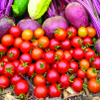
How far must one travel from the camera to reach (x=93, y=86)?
1.26 meters

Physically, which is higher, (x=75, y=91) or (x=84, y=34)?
(x=84, y=34)

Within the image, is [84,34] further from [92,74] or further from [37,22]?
[37,22]

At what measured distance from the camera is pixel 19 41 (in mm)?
1492

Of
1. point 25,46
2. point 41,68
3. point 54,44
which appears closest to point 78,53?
point 54,44

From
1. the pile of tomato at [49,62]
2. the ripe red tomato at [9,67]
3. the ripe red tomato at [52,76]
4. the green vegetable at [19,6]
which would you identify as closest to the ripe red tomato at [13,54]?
the pile of tomato at [49,62]

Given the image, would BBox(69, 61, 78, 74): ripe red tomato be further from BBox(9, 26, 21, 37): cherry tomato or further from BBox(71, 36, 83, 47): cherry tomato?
BBox(9, 26, 21, 37): cherry tomato

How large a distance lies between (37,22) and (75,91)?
86 cm

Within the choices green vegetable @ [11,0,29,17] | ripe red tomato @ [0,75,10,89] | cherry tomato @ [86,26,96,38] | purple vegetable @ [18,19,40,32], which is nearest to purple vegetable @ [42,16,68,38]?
purple vegetable @ [18,19,40,32]

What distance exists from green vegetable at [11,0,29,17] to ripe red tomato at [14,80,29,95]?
0.82 meters

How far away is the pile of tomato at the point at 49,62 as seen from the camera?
1.27m

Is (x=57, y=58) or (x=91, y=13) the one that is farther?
(x=91, y=13)

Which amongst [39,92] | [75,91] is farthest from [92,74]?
[39,92]

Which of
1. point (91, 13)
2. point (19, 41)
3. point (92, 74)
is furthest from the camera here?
point (91, 13)

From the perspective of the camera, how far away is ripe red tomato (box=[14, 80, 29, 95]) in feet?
4.05
